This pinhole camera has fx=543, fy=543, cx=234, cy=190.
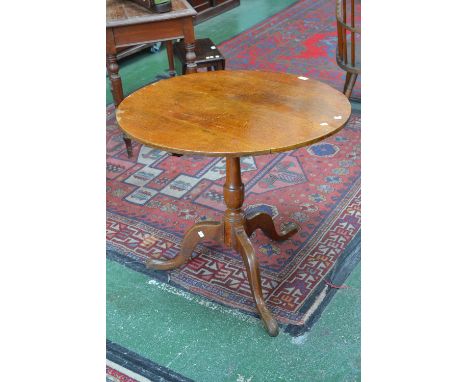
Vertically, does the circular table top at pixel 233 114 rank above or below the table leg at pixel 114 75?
above

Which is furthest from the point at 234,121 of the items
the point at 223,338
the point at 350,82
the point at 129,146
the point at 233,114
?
the point at 350,82

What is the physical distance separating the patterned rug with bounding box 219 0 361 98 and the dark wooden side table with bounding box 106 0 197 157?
1.54 meters

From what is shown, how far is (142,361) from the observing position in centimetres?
193

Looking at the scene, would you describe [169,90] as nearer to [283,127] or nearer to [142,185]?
[283,127]

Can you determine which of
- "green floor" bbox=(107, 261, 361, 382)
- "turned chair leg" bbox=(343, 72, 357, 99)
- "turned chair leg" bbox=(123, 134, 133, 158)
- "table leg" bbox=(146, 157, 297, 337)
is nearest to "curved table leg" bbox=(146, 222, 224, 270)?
"table leg" bbox=(146, 157, 297, 337)

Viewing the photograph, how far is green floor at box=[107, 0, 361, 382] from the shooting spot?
73.5 inches

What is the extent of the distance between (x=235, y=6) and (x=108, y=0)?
352 centimetres

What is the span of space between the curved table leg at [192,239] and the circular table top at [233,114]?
0.54m

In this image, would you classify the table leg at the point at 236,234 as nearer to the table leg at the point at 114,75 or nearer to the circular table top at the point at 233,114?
the circular table top at the point at 233,114

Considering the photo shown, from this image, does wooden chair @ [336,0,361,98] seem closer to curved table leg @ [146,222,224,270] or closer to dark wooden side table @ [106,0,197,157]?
dark wooden side table @ [106,0,197,157]

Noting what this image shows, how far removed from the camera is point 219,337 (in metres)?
2.01

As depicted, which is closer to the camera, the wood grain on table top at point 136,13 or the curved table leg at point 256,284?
the curved table leg at point 256,284

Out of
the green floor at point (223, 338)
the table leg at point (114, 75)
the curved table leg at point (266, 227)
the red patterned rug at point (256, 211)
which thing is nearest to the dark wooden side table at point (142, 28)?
the table leg at point (114, 75)

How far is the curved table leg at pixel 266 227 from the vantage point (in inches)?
91.4
